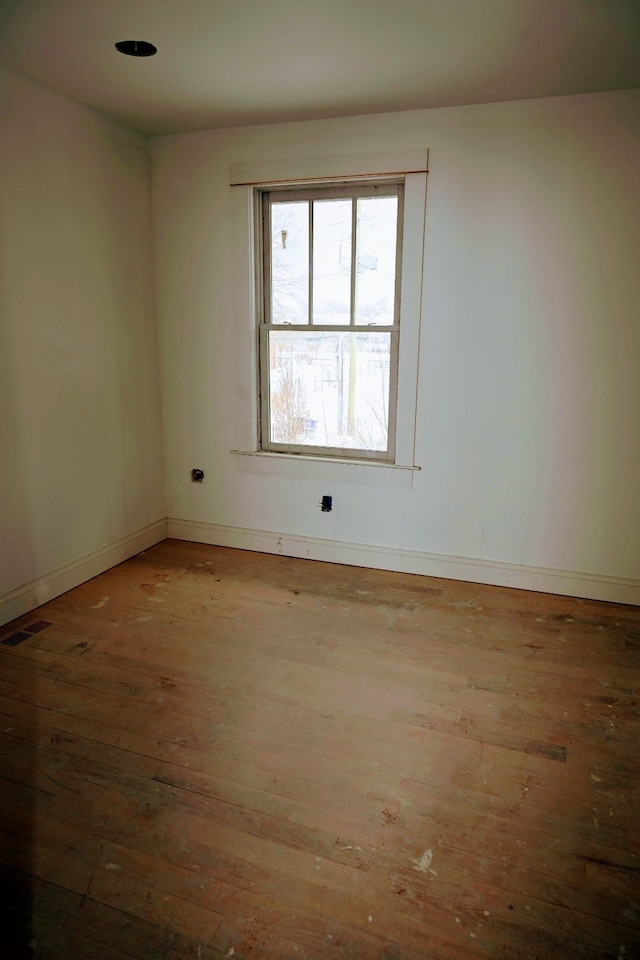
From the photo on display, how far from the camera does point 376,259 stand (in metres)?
3.57

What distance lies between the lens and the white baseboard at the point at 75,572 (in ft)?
10.2

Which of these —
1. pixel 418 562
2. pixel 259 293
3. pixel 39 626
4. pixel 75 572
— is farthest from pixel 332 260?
pixel 39 626

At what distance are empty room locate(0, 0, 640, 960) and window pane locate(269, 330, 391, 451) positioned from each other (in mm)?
28

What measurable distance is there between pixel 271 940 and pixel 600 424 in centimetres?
283

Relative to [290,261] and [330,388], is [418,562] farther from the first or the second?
[290,261]

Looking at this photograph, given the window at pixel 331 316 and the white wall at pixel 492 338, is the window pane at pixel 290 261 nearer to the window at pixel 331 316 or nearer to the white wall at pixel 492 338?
the window at pixel 331 316

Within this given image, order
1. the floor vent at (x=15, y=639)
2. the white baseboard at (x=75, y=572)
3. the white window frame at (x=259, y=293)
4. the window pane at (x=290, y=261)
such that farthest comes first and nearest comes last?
the window pane at (x=290, y=261), the white window frame at (x=259, y=293), the white baseboard at (x=75, y=572), the floor vent at (x=15, y=639)

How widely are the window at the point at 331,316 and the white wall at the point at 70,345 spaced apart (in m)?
0.82

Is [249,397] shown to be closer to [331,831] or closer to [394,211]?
[394,211]

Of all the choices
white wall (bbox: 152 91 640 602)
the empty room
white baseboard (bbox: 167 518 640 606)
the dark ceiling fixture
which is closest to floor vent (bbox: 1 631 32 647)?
the empty room

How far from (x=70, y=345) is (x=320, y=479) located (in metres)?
1.67

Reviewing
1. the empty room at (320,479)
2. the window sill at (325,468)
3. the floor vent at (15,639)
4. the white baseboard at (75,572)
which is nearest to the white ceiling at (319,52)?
the empty room at (320,479)

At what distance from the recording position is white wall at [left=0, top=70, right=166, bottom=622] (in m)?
2.98

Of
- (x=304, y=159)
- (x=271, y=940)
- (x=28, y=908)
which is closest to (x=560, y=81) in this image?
(x=304, y=159)
